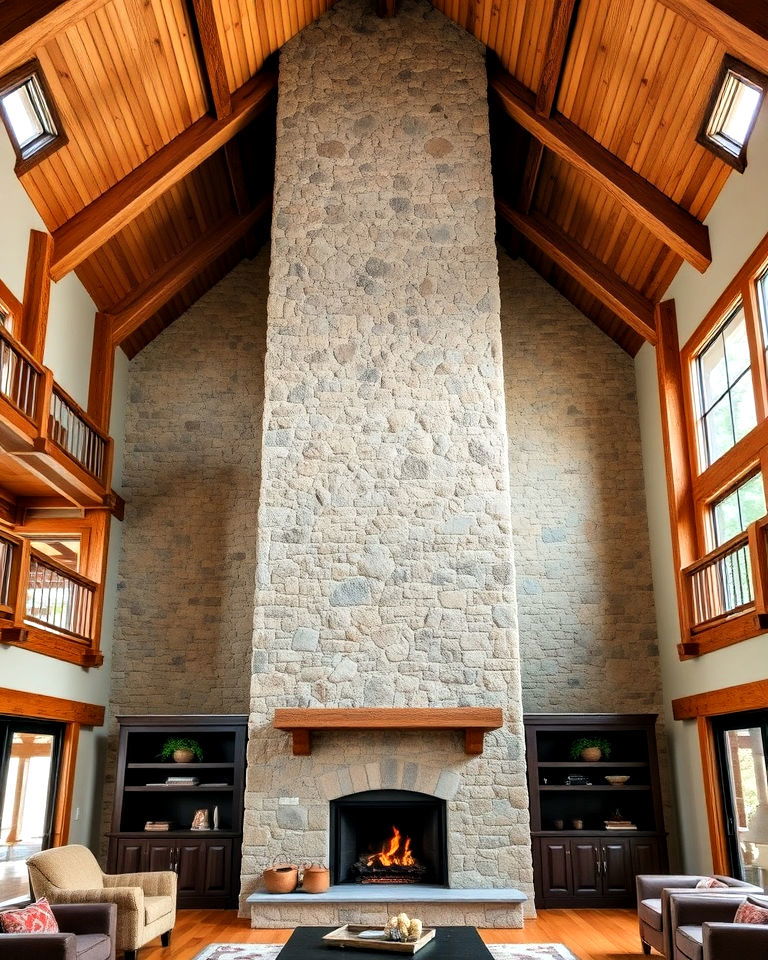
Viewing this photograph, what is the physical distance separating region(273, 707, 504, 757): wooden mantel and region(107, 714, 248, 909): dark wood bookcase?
56.6 inches

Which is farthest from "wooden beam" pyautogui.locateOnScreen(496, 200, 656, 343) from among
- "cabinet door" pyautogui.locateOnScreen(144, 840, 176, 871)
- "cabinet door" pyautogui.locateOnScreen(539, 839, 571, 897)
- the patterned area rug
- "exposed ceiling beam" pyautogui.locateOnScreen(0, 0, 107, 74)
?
"cabinet door" pyautogui.locateOnScreen(144, 840, 176, 871)

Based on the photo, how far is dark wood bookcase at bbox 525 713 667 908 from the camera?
8.03 m

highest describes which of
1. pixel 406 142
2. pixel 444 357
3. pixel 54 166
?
pixel 406 142

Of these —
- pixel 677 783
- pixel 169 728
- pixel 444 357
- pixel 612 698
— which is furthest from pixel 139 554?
pixel 677 783

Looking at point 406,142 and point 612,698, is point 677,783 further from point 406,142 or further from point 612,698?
point 406,142

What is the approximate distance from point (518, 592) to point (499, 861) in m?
3.09

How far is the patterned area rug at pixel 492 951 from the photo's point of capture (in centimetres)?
605

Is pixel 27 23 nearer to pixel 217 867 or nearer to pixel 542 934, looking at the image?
pixel 217 867

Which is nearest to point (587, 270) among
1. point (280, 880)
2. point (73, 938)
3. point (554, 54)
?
point (554, 54)

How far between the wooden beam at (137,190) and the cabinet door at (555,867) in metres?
6.87

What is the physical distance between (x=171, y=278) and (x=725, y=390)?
5.86m

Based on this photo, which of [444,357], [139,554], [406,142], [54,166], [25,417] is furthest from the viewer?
[139,554]

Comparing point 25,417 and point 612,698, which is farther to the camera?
point 612,698

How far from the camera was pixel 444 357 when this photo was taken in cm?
857
